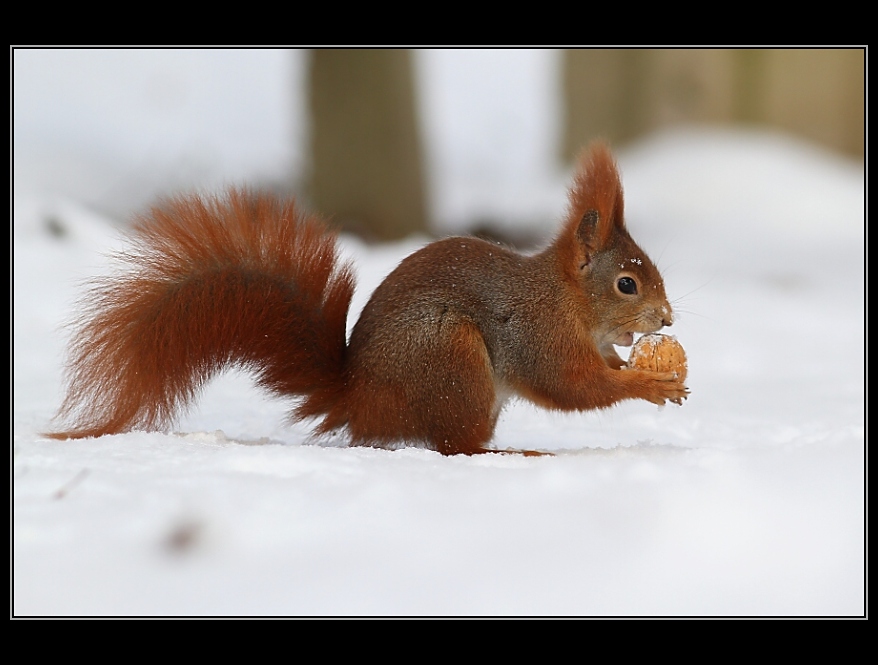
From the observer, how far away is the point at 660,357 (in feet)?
6.97

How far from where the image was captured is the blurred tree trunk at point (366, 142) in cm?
532

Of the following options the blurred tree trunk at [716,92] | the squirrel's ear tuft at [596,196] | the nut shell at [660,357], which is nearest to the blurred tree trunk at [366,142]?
the blurred tree trunk at [716,92]

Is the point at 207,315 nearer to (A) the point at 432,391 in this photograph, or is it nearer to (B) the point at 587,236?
(A) the point at 432,391

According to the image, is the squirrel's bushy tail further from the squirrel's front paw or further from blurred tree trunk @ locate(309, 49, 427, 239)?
blurred tree trunk @ locate(309, 49, 427, 239)

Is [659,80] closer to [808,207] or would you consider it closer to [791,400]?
[808,207]

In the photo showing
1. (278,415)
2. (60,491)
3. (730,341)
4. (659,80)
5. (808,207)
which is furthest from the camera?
(659,80)

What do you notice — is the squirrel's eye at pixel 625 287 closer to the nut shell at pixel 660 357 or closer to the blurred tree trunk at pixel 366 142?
the nut shell at pixel 660 357

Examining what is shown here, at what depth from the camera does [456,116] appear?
8828 millimetres

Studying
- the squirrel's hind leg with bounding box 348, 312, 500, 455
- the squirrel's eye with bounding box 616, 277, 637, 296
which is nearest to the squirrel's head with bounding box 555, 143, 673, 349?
the squirrel's eye with bounding box 616, 277, 637, 296

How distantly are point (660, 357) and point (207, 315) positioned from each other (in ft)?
3.17

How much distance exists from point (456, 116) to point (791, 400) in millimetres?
6551

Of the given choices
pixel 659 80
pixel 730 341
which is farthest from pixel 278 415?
pixel 659 80

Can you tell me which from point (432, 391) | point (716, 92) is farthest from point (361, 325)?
point (716, 92)

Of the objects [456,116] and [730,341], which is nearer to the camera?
[730,341]
